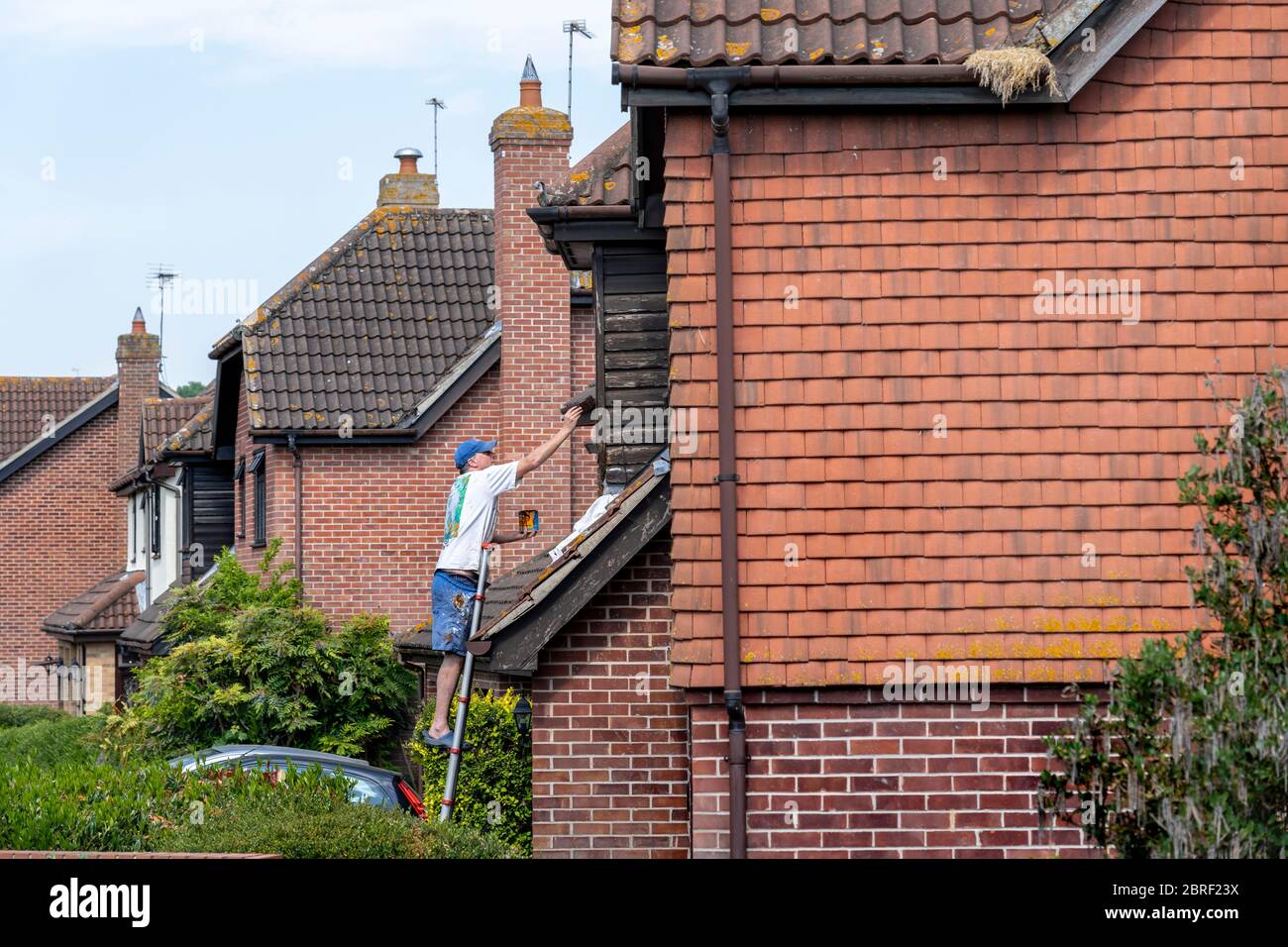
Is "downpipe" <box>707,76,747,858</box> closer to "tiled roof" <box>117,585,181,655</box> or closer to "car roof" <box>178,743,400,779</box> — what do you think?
"car roof" <box>178,743,400,779</box>

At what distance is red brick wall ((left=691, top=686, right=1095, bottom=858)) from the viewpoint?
8.53m

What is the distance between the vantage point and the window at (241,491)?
84.8ft

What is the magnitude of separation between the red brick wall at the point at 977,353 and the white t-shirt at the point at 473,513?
2.61m

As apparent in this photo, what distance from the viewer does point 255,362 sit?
76.3 feet

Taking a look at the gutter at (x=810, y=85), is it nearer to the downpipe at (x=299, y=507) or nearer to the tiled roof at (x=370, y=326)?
the tiled roof at (x=370, y=326)

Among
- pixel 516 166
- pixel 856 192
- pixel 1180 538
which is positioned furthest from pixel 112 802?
pixel 516 166

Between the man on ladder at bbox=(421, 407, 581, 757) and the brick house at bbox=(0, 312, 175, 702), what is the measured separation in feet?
106

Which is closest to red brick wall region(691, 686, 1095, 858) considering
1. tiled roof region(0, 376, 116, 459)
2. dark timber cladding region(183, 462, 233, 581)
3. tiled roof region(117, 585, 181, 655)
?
tiled roof region(117, 585, 181, 655)

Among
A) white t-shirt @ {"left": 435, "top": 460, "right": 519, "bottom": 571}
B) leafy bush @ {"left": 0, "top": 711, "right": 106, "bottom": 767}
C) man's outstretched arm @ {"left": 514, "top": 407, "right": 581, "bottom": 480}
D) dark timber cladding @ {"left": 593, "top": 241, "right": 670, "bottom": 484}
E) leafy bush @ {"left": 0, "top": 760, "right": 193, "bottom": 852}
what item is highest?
dark timber cladding @ {"left": 593, "top": 241, "right": 670, "bottom": 484}

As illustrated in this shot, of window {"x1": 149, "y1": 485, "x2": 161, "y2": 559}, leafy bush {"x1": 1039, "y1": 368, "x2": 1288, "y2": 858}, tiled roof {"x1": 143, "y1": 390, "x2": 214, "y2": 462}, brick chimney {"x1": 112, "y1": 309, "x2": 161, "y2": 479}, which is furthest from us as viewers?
brick chimney {"x1": 112, "y1": 309, "x2": 161, "y2": 479}

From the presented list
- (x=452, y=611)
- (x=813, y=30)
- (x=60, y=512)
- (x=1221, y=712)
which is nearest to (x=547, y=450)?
(x=452, y=611)

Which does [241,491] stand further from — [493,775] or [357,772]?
[493,775]

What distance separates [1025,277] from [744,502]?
74.6 inches

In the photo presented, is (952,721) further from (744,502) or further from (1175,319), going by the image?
(1175,319)
